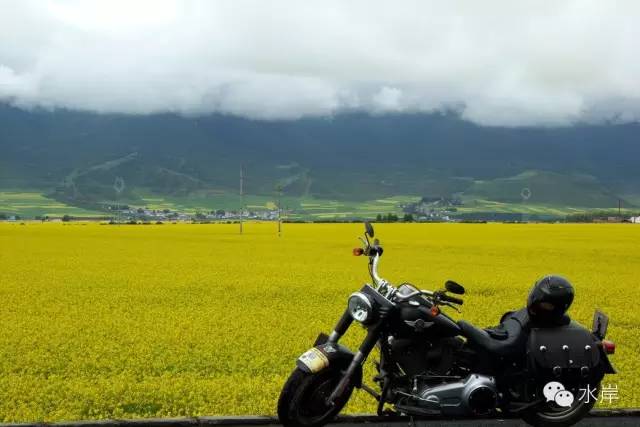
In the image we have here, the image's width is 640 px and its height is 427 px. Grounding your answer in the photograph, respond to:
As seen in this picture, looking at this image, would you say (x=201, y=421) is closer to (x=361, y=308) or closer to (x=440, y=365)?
(x=361, y=308)

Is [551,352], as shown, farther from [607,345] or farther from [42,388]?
[42,388]

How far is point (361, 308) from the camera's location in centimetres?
745

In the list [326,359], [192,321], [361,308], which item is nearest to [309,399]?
[326,359]

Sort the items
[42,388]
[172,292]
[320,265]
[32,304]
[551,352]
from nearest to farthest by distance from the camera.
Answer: [551,352] < [42,388] < [32,304] < [172,292] < [320,265]

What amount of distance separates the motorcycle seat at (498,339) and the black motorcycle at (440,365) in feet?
0.04

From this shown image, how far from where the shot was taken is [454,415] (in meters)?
7.71

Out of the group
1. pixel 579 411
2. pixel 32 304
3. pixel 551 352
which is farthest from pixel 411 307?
pixel 32 304

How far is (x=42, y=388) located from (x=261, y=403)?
10.9 feet

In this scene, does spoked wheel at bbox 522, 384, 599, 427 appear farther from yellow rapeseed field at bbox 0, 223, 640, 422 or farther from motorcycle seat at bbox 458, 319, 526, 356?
yellow rapeseed field at bbox 0, 223, 640, 422

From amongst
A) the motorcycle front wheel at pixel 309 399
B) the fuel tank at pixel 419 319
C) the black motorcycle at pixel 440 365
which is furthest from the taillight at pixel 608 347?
the motorcycle front wheel at pixel 309 399

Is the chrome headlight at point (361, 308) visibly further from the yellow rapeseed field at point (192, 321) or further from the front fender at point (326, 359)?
the yellow rapeseed field at point (192, 321)

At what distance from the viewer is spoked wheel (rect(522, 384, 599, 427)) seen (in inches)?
321

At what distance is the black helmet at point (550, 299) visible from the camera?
8031mm

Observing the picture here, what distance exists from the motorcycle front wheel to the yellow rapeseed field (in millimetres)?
1469
